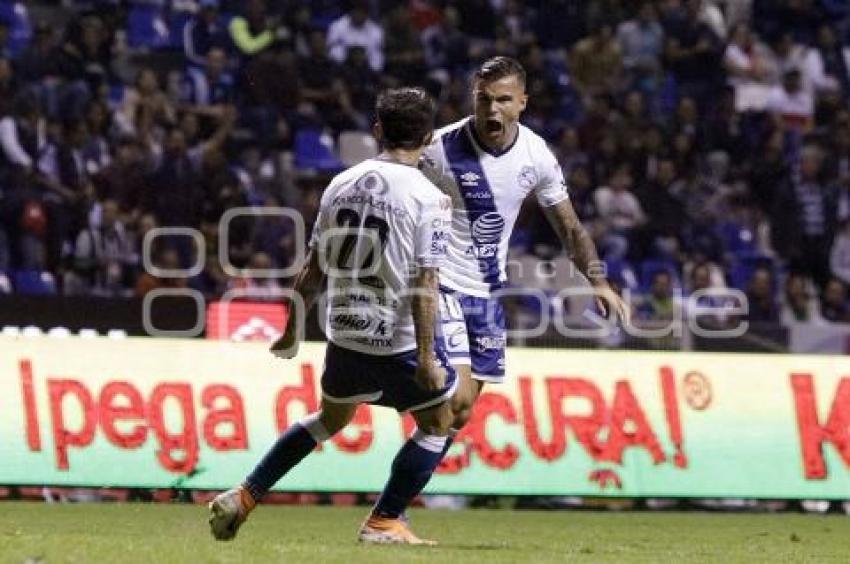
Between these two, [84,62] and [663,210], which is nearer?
[84,62]

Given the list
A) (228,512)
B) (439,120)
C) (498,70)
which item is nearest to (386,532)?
(228,512)

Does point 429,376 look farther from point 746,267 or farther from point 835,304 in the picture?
point 746,267

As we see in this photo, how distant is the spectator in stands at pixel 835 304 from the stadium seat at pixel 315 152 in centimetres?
541

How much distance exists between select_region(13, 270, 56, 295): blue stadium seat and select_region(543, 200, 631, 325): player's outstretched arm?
28.8ft

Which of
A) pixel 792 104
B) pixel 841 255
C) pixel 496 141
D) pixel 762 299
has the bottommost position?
pixel 762 299

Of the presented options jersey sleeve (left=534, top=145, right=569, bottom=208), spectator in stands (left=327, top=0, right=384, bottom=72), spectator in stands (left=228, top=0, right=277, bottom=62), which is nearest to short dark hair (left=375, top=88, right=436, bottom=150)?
jersey sleeve (left=534, top=145, right=569, bottom=208)

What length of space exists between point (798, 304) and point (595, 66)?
4603mm

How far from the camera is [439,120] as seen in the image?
22328 millimetres

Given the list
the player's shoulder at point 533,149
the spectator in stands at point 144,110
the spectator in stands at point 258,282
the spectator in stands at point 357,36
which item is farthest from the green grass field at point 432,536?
the spectator in stands at point 357,36

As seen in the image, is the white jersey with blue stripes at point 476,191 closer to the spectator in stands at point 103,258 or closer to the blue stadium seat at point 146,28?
the spectator in stands at point 103,258

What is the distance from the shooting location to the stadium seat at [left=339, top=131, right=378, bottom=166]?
21844 mm

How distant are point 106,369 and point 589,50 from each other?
11.2 metres

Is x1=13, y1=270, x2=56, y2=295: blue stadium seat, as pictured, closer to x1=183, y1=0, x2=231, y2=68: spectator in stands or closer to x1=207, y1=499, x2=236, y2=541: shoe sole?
x1=183, y1=0, x2=231, y2=68: spectator in stands

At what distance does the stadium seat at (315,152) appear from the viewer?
21.8 meters
